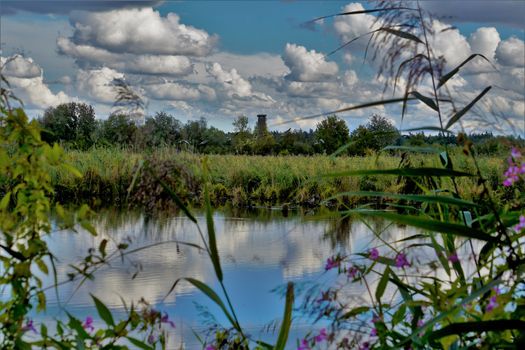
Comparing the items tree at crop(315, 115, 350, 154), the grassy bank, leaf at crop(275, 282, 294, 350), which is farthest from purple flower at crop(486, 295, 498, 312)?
tree at crop(315, 115, 350, 154)

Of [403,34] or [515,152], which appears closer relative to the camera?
[515,152]

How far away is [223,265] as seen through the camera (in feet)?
21.2

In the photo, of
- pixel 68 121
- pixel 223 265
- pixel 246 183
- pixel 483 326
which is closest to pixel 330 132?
pixel 246 183

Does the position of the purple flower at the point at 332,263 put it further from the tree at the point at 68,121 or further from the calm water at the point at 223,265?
the tree at the point at 68,121

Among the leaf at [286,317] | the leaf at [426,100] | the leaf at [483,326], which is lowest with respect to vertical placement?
the leaf at [286,317]

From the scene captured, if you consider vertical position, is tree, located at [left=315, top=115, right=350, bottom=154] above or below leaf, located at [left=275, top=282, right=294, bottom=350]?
above

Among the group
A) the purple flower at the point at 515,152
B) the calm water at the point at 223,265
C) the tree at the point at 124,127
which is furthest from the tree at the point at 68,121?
the purple flower at the point at 515,152

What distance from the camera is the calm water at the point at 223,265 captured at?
4.21m

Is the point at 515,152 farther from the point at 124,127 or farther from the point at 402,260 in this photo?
the point at 124,127

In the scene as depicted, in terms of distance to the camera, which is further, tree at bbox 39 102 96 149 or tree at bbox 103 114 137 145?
tree at bbox 39 102 96 149

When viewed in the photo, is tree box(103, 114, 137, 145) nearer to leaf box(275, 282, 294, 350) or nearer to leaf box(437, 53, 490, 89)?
leaf box(275, 282, 294, 350)

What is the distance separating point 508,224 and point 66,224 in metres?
1.16

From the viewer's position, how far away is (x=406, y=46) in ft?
5.91

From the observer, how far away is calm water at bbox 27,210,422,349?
4211 millimetres
